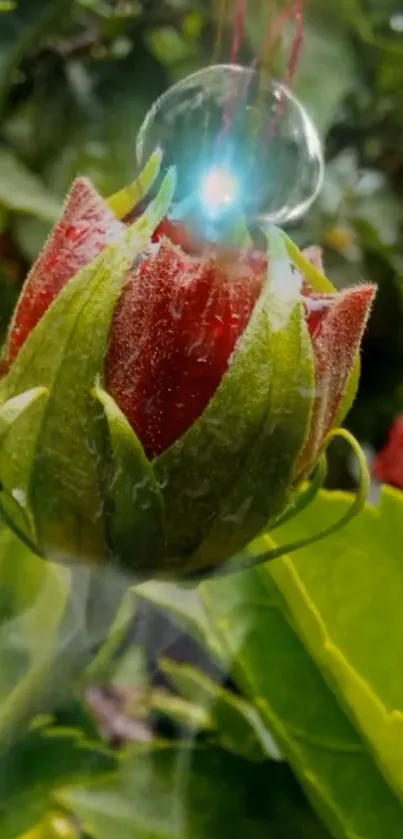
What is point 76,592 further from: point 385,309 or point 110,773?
point 385,309

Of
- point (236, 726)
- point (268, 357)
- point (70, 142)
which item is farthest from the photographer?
point (70, 142)

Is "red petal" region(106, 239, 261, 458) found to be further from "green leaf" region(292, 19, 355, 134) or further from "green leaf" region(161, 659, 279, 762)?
"green leaf" region(292, 19, 355, 134)

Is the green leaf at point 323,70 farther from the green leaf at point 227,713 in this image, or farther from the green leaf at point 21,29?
the green leaf at point 227,713

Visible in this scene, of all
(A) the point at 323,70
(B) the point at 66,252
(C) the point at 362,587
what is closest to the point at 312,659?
(C) the point at 362,587

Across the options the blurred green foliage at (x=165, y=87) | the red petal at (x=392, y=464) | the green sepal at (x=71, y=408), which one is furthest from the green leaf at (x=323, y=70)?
the green sepal at (x=71, y=408)

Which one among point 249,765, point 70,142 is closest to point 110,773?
point 249,765

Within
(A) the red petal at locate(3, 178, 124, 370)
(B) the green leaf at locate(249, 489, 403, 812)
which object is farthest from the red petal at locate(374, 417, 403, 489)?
(A) the red petal at locate(3, 178, 124, 370)
